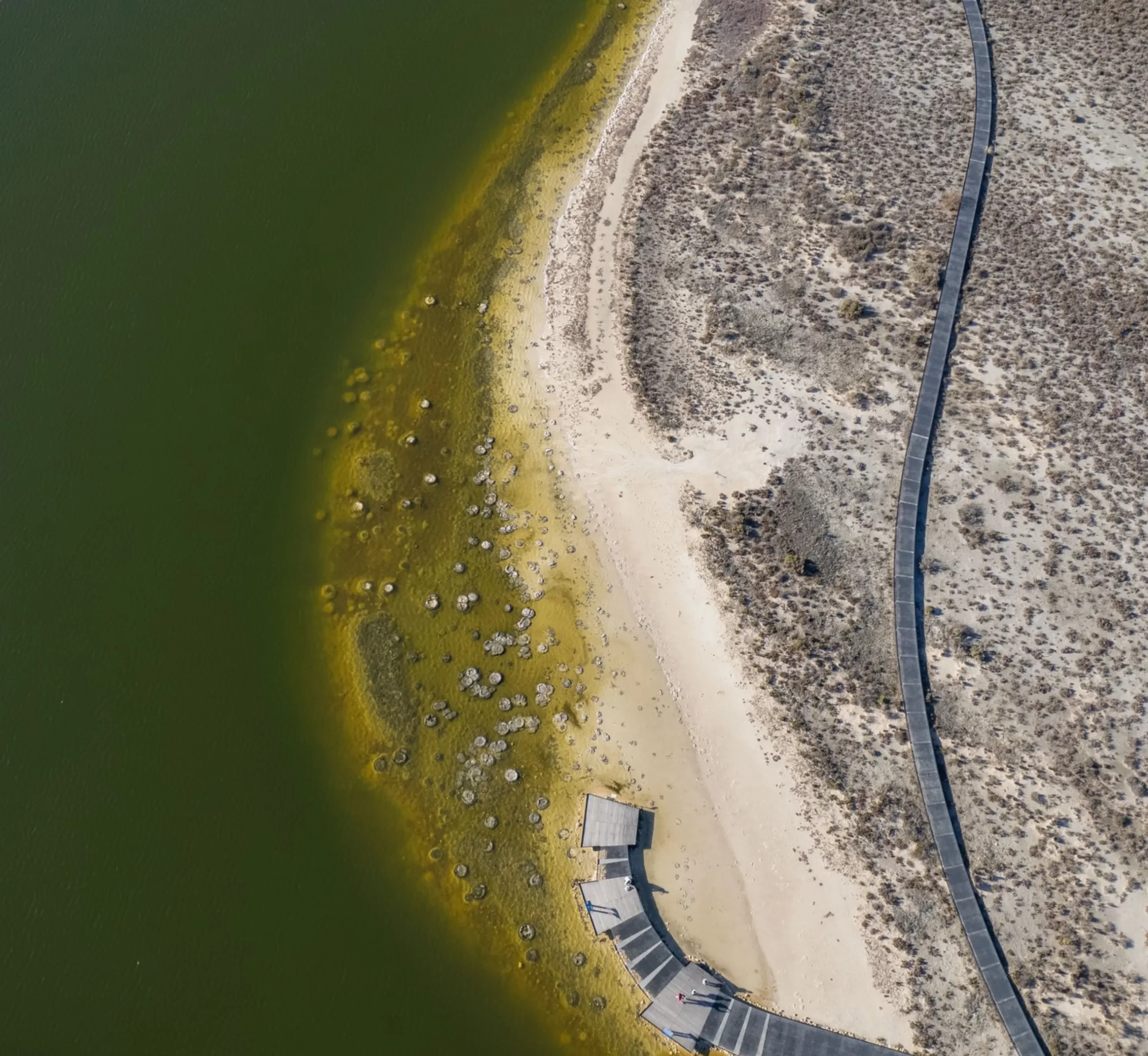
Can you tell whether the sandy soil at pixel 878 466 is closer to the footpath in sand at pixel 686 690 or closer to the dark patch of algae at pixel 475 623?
the footpath in sand at pixel 686 690

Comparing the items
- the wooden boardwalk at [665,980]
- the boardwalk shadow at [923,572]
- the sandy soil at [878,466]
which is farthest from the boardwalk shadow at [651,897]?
Result: the boardwalk shadow at [923,572]

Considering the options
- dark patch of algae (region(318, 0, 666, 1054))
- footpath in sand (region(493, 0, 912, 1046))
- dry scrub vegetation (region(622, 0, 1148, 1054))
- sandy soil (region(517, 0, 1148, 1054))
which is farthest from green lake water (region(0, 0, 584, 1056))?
dry scrub vegetation (region(622, 0, 1148, 1054))

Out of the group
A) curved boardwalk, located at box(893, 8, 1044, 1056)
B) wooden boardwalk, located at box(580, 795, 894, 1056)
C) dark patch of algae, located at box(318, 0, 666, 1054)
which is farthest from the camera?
dark patch of algae, located at box(318, 0, 666, 1054)

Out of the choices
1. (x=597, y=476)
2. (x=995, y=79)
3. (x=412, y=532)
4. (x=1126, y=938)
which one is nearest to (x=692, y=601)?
(x=597, y=476)

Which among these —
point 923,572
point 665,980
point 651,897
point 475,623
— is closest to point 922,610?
point 923,572

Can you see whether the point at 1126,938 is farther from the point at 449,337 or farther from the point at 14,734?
the point at 14,734

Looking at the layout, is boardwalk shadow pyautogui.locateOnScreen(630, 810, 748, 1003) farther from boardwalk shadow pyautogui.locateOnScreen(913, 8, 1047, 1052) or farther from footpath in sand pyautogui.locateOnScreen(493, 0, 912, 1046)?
boardwalk shadow pyautogui.locateOnScreen(913, 8, 1047, 1052)

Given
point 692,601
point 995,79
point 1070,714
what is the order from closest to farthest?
point 1070,714
point 692,601
point 995,79
